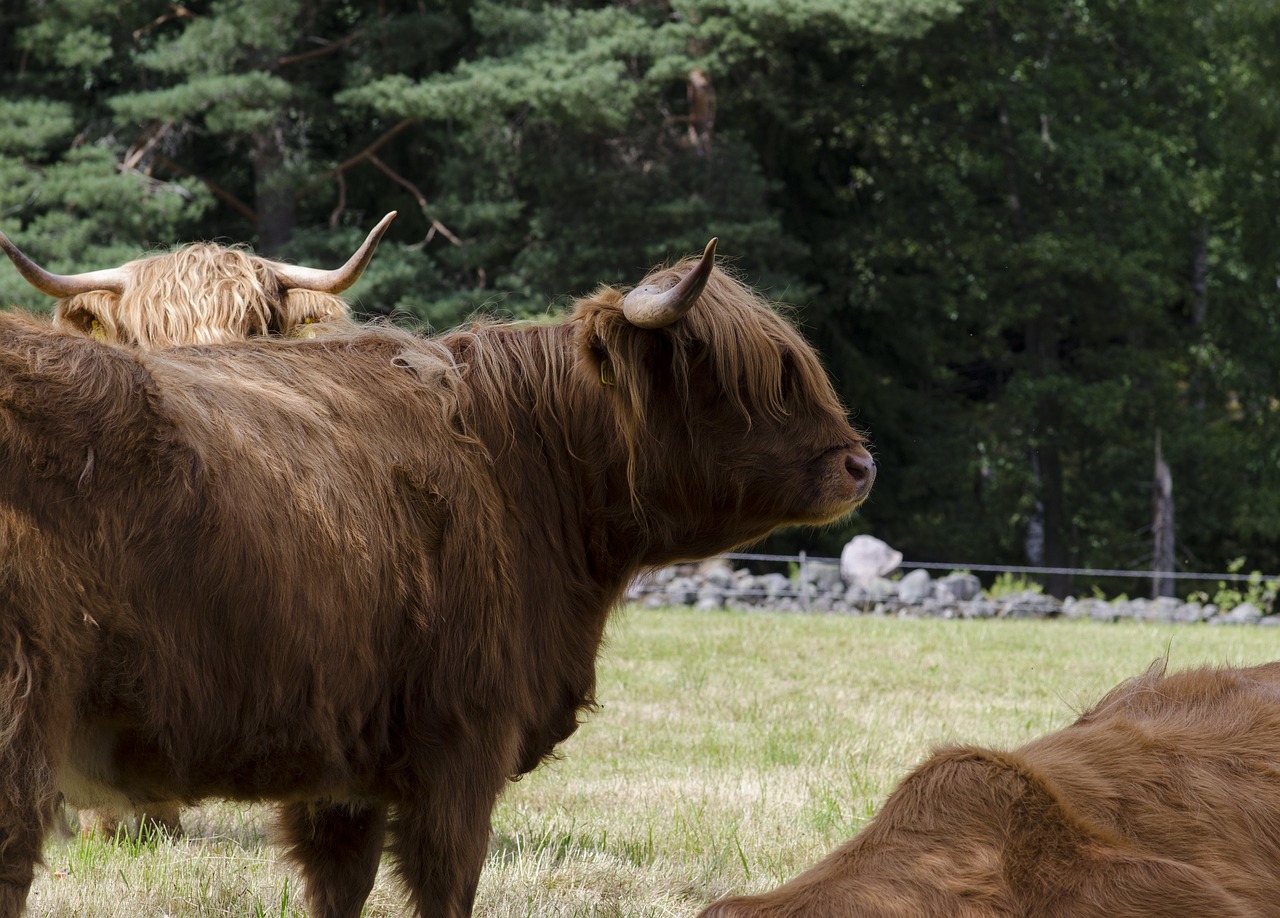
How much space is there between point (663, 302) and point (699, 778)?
320 centimetres

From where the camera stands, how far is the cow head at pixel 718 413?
350cm

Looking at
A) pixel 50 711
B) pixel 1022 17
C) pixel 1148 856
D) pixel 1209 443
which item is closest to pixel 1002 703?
pixel 1148 856

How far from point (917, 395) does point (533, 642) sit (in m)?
24.8

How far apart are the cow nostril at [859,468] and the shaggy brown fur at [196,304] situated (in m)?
1.95

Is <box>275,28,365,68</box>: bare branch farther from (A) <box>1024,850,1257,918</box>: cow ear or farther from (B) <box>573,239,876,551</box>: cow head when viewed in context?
(A) <box>1024,850,1257,918</box>: cow ear

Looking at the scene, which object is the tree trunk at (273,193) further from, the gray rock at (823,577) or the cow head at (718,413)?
the cow head at (718,413)

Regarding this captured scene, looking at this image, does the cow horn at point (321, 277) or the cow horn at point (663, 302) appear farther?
the cow horn at point (321, 277)

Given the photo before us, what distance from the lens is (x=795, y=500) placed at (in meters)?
3.64

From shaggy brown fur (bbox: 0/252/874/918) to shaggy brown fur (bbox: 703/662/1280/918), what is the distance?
106cm

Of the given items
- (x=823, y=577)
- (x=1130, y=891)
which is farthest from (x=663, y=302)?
(x=823, y=577)

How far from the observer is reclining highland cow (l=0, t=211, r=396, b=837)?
4691 millimetres

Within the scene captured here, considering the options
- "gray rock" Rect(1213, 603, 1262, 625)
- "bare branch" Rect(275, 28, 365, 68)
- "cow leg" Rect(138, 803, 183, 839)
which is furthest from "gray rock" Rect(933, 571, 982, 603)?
"cow leg" Rect(138, 803, 183, 839)

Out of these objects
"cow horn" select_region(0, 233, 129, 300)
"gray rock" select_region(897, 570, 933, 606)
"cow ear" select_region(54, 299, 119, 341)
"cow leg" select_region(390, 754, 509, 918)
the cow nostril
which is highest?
"cow horn" select_region(0, 233, 129, 300)

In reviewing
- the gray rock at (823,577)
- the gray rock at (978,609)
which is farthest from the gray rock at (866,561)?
the gray rock at (978,609)
